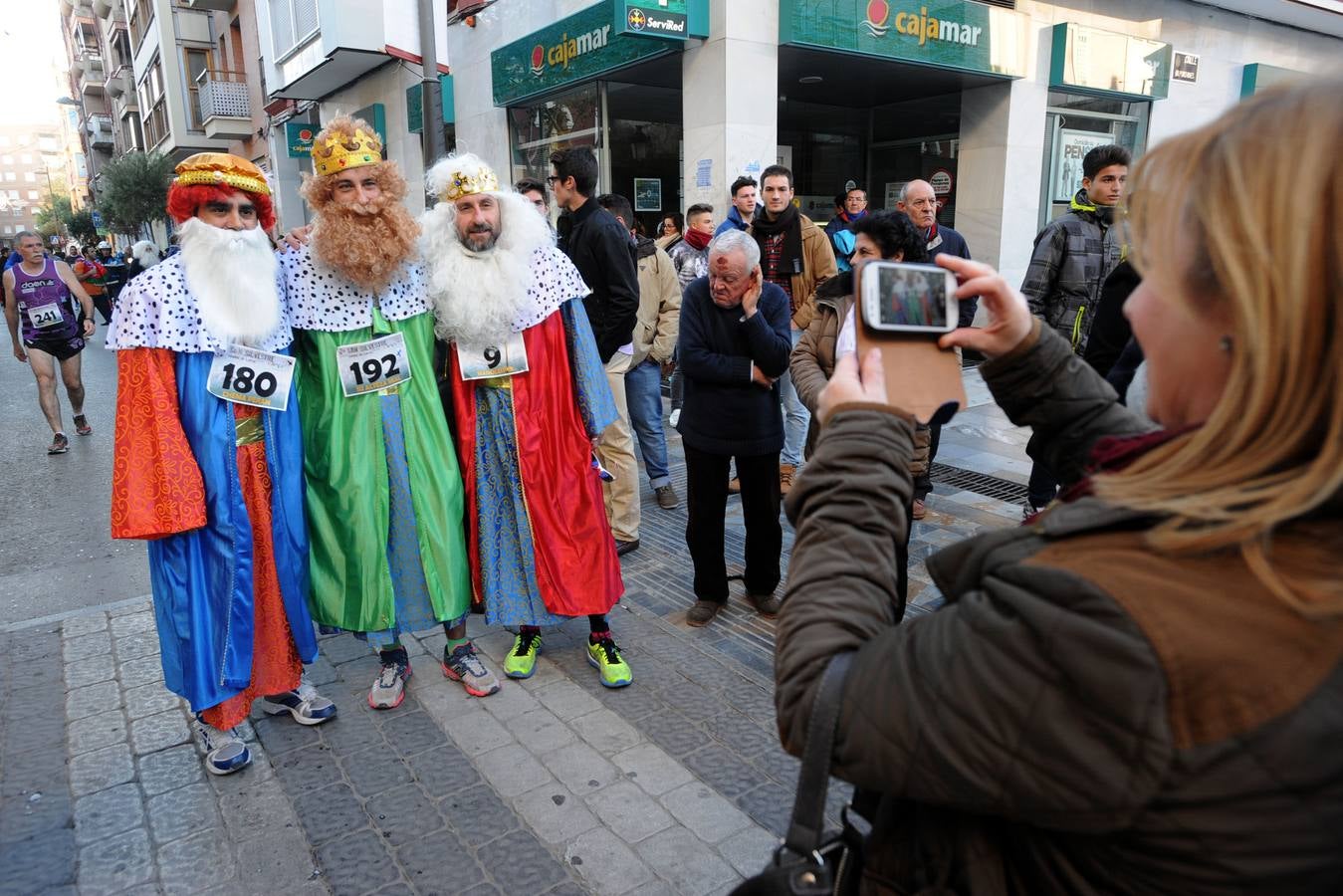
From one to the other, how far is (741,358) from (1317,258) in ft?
9.87

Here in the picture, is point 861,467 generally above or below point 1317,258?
below

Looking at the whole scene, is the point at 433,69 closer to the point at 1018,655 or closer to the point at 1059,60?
the point at 1018,655

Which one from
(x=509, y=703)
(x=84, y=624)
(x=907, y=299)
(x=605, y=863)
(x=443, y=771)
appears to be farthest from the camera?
(x=84, y=624)

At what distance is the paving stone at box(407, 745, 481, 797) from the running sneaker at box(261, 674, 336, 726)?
1.49 feet

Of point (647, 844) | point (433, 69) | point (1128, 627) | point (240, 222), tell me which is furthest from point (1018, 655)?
point (433, 69)

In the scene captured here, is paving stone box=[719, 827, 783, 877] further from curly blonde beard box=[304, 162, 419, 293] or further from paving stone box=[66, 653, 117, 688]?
paving stone box=[66, 653, 117, 688]

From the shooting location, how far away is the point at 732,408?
12.3 feet

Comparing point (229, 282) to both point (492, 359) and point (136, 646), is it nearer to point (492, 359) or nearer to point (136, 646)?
point (492, 359)

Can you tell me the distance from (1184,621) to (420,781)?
2542mm

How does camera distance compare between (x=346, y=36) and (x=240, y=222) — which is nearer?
(x=240, y=222)

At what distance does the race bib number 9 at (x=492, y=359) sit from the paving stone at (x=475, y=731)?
125 centimetres

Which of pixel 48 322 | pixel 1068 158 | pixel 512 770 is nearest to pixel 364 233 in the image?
pixel 512 770

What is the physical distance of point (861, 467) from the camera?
1049 millimetres

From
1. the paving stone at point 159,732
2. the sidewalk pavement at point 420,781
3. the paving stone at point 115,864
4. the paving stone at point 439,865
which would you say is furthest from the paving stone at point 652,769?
the paving stone at point 159,732
